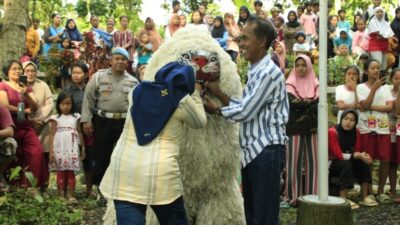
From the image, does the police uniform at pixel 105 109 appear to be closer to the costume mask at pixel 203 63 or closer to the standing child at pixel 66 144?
the standing child at pixel 66 144

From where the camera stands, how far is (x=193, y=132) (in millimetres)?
4855

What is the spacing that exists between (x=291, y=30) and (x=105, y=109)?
7299 millimetres

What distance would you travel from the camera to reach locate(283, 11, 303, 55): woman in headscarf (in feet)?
42.4

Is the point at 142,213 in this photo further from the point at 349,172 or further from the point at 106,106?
the point at 349,172

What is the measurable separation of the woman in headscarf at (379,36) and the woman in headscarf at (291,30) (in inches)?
65.0

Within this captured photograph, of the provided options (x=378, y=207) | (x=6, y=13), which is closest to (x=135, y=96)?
(x=378, y=207)

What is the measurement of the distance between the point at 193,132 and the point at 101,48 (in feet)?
21.7

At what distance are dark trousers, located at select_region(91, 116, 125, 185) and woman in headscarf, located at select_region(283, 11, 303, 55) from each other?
705 centimetres

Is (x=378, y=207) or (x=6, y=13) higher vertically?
(x=6, y=13)

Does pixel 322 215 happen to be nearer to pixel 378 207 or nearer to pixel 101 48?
pixel 378 207

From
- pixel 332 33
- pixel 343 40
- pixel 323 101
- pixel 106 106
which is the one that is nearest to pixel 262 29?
pixel 323 101

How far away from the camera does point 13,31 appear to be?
8211mm

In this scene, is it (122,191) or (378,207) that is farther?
(378,207)

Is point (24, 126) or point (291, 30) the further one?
point (291, 30)
